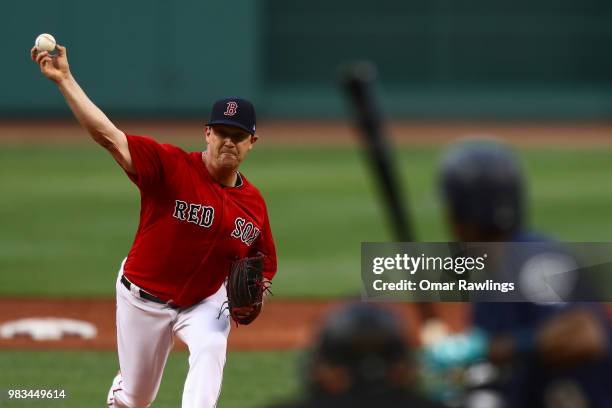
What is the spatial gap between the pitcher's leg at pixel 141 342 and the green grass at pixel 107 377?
1293mm

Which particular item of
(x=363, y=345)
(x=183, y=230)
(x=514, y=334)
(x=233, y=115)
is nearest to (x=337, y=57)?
(x=233, y=115)

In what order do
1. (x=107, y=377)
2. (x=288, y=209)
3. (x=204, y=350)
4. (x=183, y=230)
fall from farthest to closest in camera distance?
1. (x=288, y=209)
2. (x=107, y=377)
3. (x=183, y=230)
4. (x=204, y=350)

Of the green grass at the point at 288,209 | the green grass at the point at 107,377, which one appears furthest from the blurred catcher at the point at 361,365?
the green grass at the point at 288,209

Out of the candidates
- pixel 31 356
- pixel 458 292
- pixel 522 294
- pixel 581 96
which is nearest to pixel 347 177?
pixel 581 96

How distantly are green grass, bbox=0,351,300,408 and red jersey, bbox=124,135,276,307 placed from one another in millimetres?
1505

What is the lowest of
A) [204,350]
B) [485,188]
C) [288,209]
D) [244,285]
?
[485,188]

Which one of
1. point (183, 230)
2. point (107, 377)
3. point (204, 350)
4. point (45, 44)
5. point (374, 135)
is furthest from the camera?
point (107, 377)

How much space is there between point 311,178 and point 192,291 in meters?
14.4

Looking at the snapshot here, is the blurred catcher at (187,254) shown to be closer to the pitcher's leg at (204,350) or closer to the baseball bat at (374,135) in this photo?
the pitcher's leg at (204,350)

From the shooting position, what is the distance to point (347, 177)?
67.7 feet

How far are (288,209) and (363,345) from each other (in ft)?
48.0

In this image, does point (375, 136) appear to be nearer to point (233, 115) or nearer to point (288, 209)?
point (233, 115)

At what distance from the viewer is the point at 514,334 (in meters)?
3.04

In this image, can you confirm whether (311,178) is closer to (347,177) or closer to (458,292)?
(347,177)
